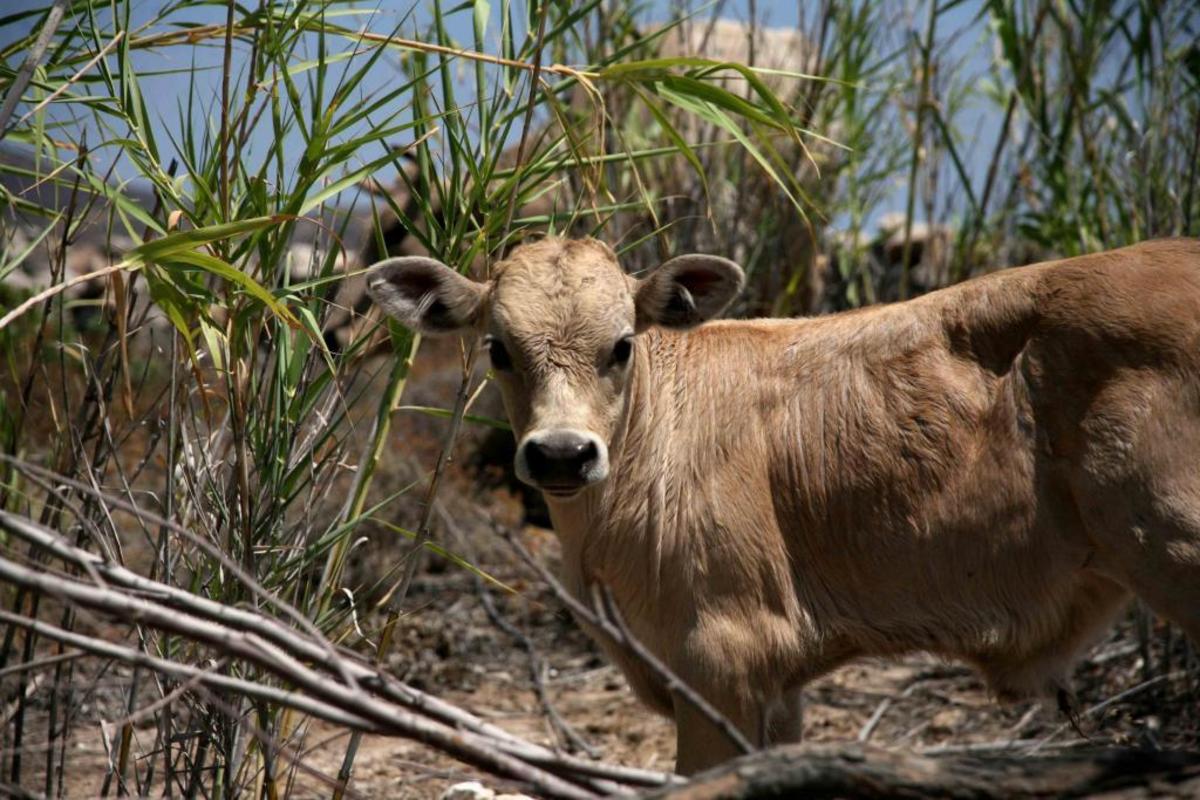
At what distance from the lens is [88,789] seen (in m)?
6.08

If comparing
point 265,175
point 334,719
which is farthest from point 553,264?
point 334,719

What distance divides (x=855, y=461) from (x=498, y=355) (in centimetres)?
131

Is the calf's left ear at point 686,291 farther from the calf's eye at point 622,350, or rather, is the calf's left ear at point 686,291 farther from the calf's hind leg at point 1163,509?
the calf's hind leg at point 1163,509

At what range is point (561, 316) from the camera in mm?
4547

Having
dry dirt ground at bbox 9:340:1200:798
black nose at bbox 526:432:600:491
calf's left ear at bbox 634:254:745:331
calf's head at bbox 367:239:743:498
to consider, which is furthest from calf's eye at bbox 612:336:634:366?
dry dirt ground at bbox 9:340:1200:798

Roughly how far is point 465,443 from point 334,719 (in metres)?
8.18

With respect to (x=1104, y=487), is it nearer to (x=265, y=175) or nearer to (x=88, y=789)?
(x=265, y=175)

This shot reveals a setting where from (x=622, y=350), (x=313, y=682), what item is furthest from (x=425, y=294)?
(x=313, y=682)

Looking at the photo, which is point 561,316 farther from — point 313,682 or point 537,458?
point 313,682

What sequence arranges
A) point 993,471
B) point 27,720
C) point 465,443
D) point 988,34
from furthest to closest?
point 465,443 < point 988,34 < point 27,720 < point 993,471

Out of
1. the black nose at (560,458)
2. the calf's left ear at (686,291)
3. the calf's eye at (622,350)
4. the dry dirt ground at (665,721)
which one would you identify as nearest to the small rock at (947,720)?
the dry dirt ground at (665,721)

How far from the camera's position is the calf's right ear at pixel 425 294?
460cm

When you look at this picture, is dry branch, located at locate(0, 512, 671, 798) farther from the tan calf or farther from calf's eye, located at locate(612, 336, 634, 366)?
calf's eye, located at locate(612, 336, 634, 366)

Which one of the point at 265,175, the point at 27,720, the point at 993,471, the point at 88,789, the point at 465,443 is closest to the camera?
the point at 265,175
